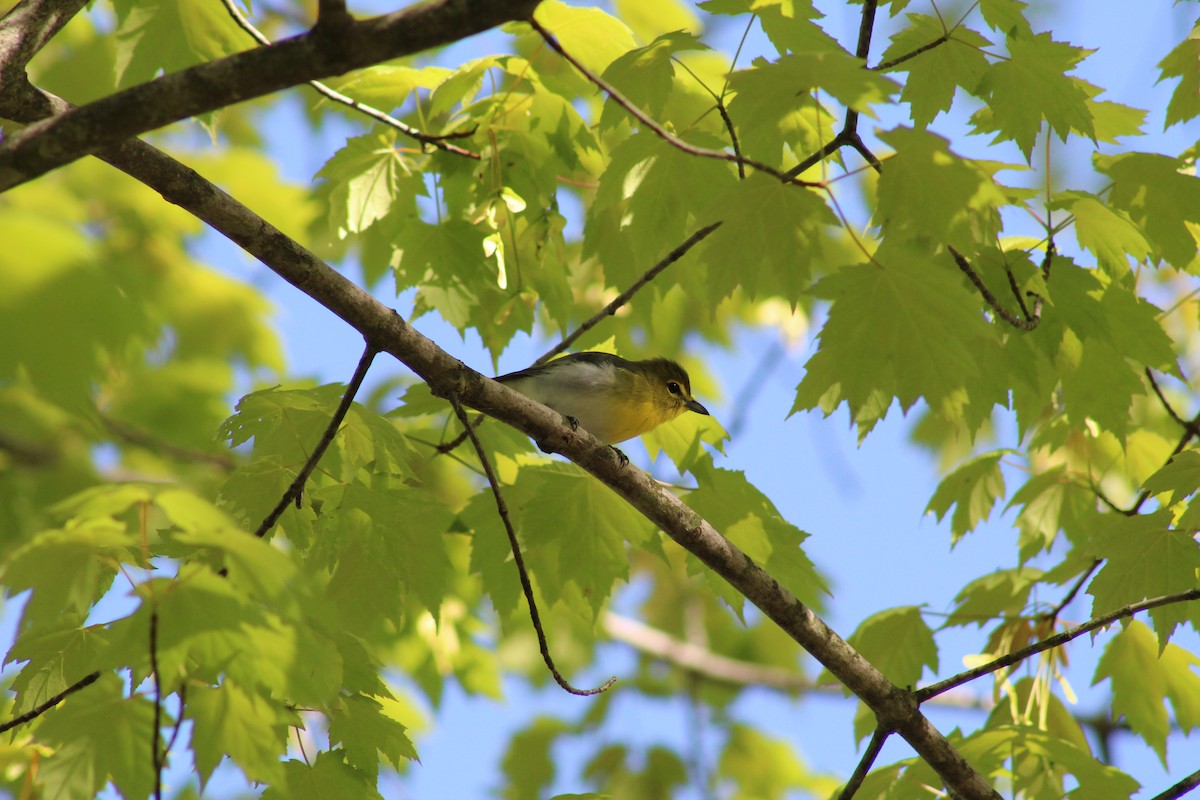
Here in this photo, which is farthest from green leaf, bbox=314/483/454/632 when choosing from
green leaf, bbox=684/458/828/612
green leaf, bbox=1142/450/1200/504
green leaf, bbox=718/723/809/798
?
green leaf, bbox=718/723/809/798

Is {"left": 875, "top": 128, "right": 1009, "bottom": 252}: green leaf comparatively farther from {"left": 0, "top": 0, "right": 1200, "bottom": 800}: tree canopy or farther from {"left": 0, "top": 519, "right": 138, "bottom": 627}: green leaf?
{"left": 0, "top": 519, "right": 138, "bottom": 627}: green leaf

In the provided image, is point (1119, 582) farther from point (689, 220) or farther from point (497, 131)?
point (497, 131)

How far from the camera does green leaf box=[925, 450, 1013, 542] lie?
163 inches

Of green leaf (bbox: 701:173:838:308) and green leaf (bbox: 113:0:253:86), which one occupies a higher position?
green leaf (bbox: 113:0:253:86)

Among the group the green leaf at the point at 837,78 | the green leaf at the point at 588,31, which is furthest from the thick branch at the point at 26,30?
the green leaf at the point at 837,78

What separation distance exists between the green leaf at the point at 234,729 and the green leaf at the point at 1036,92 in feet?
8.31

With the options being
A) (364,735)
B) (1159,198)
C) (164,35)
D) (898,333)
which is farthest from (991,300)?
(164,35)

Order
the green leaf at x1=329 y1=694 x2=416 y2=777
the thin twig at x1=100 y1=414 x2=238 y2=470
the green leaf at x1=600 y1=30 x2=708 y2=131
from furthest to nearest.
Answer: the thin twig at x1=100 y1=414 x2=238 y2=470 → the green leaf at x1=600 y1=30 x2=708 y2=131 → the green leaf at x1=329 y1=694 x2=416 y2=777

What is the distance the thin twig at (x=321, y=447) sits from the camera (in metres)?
2.58

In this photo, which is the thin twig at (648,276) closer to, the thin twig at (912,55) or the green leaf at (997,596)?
the thin twig at (912,55)

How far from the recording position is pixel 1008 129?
9.77ft

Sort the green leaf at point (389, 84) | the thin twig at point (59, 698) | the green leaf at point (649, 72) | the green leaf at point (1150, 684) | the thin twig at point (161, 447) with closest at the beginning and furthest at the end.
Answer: the thin twig at point (59, 698), the green leaf at point (649, 72), the green leaf at point (389, 84), the green leaf at point (1150, 684), the thin twig at point (161, 447)

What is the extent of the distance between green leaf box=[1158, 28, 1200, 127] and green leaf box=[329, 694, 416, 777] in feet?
11.1

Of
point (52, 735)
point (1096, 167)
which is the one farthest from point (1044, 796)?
point (52, 735)
